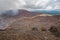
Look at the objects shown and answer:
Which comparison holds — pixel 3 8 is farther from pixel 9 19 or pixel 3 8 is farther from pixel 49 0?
pixel 49 0

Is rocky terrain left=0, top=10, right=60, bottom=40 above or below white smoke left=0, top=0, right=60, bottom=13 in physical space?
below

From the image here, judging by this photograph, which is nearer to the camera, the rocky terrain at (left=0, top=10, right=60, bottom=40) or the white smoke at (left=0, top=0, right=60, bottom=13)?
the rocky terrain at (left=0, top=10, right=60, bottom=40)

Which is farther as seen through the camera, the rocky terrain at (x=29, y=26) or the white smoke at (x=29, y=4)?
the white smoke at (x=29, y=4)

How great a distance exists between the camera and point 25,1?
10.3ft

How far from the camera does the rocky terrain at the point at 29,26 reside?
297cm

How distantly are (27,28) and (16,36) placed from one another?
0.79 ft

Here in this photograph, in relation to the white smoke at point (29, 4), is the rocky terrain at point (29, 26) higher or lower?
lower

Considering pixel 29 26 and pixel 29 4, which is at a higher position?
pixel 29 4

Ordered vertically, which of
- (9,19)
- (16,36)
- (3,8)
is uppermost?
(3,8)

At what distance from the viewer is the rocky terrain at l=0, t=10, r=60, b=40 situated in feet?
9.76

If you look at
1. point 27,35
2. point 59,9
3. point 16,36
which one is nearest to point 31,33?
point 27,35

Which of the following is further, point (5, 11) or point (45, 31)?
point (5, 11)

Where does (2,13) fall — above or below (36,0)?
below

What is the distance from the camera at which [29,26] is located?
10.1 ft
